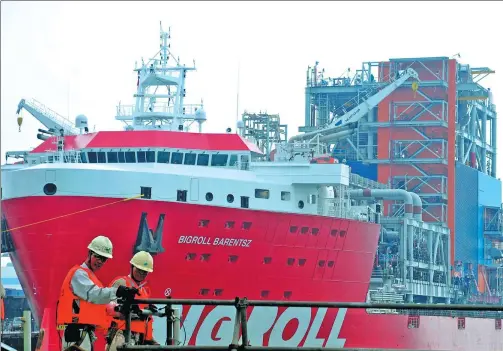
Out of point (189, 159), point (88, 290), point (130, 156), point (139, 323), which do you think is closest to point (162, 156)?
point (189, 159)

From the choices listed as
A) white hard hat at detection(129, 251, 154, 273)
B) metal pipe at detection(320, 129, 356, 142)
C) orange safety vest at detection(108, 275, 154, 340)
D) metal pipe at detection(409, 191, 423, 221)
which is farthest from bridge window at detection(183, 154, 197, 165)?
white hard hat at detection(129, 251, 154, 273)

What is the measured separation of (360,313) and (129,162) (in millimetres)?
9040

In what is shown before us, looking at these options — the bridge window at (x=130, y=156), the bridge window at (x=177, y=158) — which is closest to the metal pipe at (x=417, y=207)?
the bridge window at (x=177, y=158)

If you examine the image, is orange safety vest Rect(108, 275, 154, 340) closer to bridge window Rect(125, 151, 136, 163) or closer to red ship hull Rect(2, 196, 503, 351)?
A: red ship hull Rect(2, 196, 503, 351)

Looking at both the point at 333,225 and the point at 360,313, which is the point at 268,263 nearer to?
the point at 333,225

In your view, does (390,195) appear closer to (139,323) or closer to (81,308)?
(139,323)

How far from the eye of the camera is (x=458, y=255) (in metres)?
54.5

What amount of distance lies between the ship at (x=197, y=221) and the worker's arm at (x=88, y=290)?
19.1m

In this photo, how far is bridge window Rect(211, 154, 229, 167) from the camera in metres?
33.6

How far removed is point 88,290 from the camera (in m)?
10.3

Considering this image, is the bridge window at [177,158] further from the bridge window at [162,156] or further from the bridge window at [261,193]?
the bridge window at [261,193]

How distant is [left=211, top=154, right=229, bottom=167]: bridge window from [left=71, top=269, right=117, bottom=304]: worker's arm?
23258 millimetres

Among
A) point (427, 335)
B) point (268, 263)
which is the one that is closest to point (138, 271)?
point (268, 263)

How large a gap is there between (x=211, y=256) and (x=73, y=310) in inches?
834
